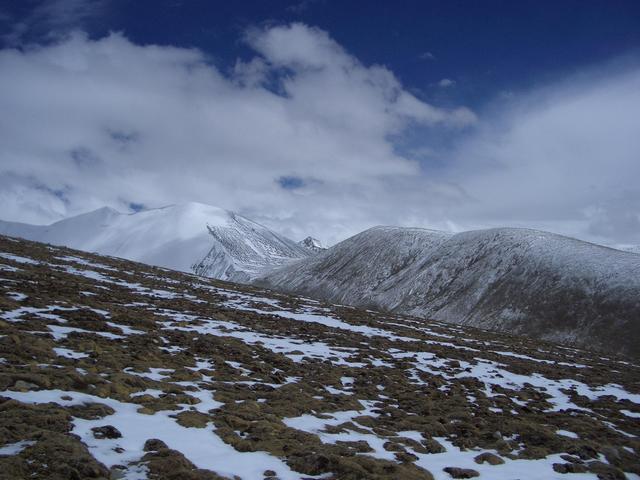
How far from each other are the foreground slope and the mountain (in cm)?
4983

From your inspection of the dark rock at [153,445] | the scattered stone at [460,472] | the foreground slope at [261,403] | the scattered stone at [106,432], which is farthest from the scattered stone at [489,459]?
the scattered stone at [106,432]

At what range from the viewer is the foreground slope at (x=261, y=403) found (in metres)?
9.82

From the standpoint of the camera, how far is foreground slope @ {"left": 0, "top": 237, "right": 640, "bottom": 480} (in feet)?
32.2

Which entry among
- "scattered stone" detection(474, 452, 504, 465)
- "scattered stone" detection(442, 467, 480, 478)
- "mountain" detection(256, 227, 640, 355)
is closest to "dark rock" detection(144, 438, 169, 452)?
"scattered stone" detection(442, 467, 480, 478)

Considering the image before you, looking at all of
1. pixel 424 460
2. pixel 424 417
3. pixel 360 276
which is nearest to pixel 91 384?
pixel 424 460

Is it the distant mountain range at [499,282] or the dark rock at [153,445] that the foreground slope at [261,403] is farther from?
the distant mountain range at [499,282]

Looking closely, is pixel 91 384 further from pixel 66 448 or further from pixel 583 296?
pixel 583 296

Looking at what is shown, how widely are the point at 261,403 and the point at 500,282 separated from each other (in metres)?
89.7

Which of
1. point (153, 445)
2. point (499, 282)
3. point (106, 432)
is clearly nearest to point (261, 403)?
point (153, 445)

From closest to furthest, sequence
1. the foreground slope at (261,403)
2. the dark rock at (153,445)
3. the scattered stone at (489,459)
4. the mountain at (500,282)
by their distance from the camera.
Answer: the dark rock at (153,445) < the foreground slope at (261,403) < the scattered stone at (489,459) < the mountain at (500,282)

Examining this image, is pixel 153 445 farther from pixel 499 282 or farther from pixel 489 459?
pixel 499 282

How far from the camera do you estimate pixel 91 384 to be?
12836mm

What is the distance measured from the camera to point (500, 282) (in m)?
94.9

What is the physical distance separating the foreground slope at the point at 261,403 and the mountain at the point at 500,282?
4983 cm
